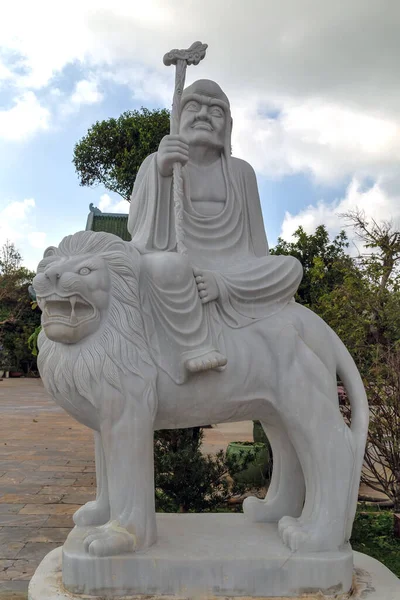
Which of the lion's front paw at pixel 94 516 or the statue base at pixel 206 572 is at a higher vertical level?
the lion's front paw at pixel 94 516

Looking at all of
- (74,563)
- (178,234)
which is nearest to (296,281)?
(178,234)

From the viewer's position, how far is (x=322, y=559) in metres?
2.30

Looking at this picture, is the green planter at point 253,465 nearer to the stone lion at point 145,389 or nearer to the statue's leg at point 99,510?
the statue's leg at point 99,510

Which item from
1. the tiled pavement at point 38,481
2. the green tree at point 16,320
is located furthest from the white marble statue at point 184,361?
the green tree at point 16,320

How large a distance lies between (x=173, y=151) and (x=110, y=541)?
1.75 m

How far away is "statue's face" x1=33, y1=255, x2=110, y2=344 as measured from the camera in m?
2.34

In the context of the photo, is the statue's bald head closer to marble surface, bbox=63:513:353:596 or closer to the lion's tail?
the lion's tail

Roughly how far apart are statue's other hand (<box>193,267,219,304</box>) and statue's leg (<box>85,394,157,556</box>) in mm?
522

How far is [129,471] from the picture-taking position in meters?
2.31

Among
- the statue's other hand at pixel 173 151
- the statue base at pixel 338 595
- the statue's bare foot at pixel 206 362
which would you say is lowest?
the statue base at pixel 338 595

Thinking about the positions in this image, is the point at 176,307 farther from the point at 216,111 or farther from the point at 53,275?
the point at 216,111

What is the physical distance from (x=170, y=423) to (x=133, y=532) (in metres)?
0.49

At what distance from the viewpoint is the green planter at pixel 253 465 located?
5456 millimetres

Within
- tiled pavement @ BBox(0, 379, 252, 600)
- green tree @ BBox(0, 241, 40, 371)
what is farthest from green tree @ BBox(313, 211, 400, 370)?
green tree @ BBox(0, 241, 40, 371)
